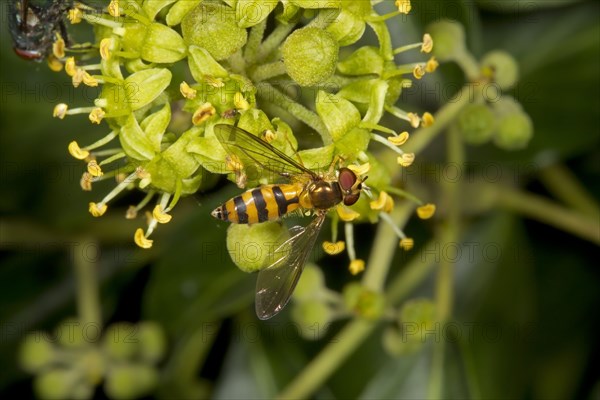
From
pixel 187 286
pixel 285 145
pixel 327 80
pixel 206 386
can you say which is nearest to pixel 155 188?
pixel 285 145

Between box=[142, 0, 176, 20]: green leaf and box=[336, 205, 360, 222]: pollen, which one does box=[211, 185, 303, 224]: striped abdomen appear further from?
box=[142, 0, 176, 20]: green leaf

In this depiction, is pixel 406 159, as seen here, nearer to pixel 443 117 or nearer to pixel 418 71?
pixel 418 71

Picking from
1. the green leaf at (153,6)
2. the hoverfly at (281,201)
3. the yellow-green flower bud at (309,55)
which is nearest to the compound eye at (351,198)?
the hoverfly at (281,201)

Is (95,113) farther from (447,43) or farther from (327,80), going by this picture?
(447,43)

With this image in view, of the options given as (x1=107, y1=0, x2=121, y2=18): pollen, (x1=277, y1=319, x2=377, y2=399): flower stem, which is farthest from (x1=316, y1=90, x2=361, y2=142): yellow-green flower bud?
(x1=277, y1=319, x2=377, y2=399): flower stem

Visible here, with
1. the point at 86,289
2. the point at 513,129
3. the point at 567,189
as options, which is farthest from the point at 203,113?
the point at 567,189
